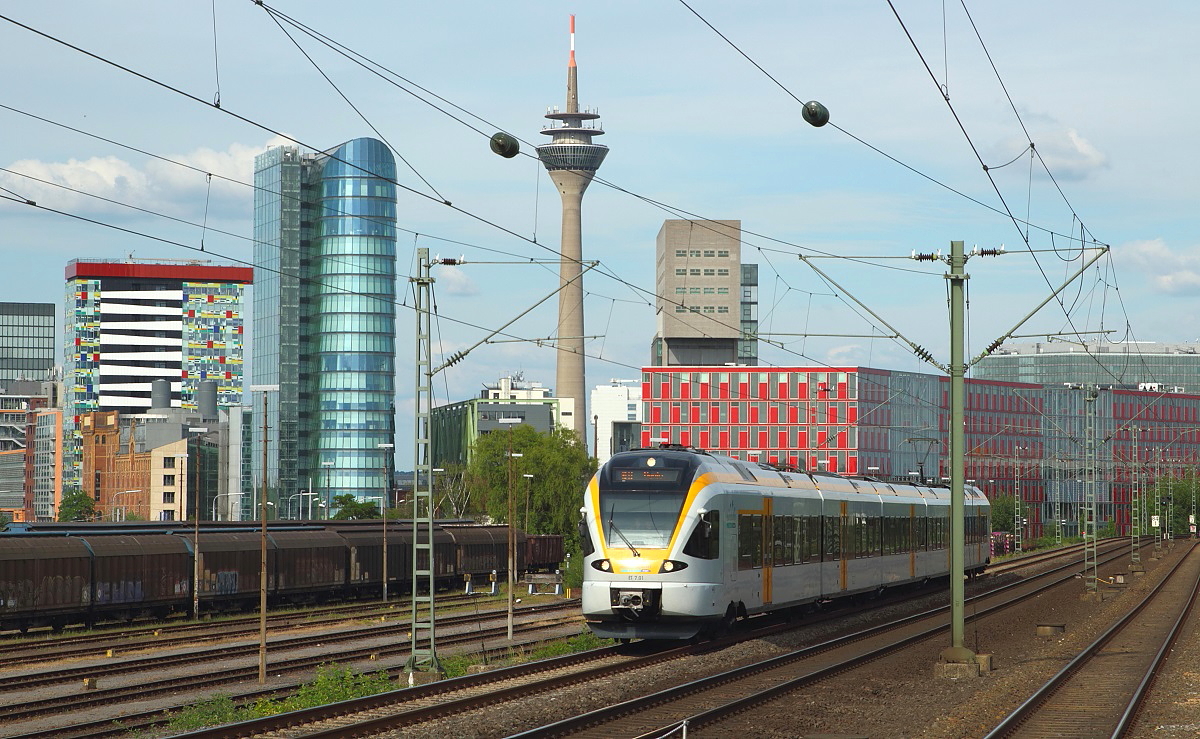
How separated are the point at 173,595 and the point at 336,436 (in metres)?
146

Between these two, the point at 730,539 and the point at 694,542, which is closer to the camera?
the point at 694,542

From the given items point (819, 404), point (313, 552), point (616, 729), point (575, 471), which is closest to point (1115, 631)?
point (616, 729)

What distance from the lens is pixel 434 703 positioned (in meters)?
23.0

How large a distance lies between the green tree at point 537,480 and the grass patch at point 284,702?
67348 mm

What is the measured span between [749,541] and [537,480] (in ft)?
240

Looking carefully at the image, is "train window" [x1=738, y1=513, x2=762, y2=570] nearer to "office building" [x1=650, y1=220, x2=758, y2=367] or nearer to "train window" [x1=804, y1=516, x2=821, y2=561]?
"train window" [x1=804, y1=516, x2=821, y2=561]

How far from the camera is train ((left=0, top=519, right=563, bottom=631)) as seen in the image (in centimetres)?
4406

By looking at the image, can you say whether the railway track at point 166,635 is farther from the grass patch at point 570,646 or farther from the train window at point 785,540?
the train window at point 785,540

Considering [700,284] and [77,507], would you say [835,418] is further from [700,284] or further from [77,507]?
[77,507]

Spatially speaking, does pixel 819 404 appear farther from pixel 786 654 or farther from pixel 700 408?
pixel 786 654

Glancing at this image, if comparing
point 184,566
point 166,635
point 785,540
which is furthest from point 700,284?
point 785,540

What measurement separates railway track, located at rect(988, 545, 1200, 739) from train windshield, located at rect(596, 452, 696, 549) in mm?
7778

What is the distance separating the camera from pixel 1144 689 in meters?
24.7

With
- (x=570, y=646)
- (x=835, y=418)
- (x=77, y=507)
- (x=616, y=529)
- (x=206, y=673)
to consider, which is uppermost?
(x=835, y=418)
